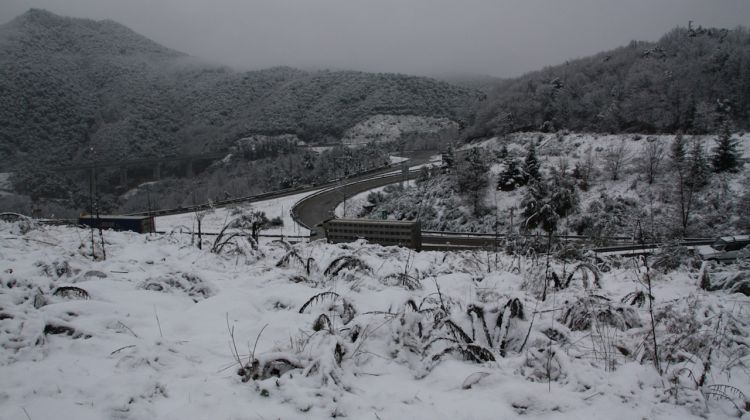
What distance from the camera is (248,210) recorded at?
124 ft

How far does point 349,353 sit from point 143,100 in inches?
6115

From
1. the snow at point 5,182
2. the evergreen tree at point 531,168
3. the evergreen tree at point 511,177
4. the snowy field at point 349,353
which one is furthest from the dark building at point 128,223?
the snow at point 5,182

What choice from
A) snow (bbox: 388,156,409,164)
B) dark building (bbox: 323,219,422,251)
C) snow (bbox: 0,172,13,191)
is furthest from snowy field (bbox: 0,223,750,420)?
snow (bbox: 0,172,13,191)

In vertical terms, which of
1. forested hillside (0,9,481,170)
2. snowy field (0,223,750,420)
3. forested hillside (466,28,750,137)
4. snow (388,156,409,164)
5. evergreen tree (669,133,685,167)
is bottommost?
snowy field (0,223,750,420)

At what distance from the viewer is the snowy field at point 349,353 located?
201 cm

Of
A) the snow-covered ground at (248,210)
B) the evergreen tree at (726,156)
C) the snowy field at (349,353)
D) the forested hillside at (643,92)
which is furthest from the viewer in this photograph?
the forested hillside at (643,92)

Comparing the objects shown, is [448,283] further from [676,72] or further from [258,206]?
[676,72]

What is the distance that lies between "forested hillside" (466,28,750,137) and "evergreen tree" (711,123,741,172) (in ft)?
22.2

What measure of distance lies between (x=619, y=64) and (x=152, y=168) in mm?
95498

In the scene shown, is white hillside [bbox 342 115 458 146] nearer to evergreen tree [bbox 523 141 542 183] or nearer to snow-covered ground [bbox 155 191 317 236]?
snow-covered ground [bbox 155 191 317 236]

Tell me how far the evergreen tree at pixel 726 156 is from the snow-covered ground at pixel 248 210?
Answer: 33.3 m

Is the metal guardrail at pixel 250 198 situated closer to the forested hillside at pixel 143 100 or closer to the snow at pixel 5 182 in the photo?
the snow at pixel 5 182

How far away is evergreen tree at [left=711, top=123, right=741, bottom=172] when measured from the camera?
2845cm

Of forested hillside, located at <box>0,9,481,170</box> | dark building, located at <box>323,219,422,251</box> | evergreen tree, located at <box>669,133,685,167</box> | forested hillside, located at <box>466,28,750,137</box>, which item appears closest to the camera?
dark building, located at <box>323,219,422,251</box>
